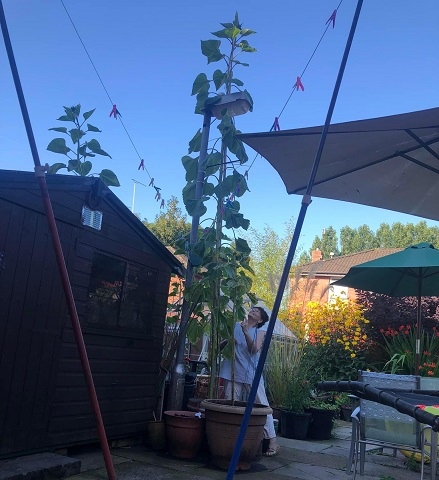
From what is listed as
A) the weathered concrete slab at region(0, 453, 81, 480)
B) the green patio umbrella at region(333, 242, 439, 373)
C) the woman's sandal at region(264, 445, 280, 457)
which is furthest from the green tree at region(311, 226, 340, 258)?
the weathered concrete slab at region(0, 453, 81, 480)

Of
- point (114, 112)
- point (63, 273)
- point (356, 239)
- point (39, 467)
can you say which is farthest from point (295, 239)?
point (356, 239)

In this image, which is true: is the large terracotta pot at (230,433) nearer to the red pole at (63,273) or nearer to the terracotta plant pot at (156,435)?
the terracotta plant pot at (156,435)

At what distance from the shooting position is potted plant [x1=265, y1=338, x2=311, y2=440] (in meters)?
6.41

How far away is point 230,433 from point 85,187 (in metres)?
2.47

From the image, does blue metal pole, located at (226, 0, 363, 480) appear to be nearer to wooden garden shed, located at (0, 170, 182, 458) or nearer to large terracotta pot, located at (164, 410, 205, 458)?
wooden garden shed, located at (0, 170, 182, 458)

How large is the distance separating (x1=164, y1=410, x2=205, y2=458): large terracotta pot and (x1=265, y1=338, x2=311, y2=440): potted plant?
1.92 meters

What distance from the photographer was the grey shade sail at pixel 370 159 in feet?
8.28

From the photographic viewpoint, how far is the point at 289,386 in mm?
6695

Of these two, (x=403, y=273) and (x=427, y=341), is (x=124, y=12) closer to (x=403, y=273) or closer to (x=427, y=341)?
(x=403, y=273)

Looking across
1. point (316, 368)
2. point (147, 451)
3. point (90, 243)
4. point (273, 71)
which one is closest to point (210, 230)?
point (90, 243)

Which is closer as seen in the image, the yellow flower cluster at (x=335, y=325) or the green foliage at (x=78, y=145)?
the green foliage at (x=78, y=145)

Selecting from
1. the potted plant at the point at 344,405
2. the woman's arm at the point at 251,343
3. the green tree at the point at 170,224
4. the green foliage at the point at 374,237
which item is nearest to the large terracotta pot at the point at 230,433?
the woman's arm at the point at 251,343

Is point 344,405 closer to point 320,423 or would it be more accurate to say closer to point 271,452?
point 320,423

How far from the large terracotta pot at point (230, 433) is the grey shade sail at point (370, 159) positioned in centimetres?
207
